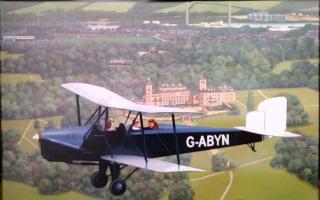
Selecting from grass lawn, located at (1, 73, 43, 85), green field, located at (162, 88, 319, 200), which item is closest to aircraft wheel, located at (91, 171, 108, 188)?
green field, located at (162, 88, 319, 200)

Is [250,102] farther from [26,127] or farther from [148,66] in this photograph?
[26,127]

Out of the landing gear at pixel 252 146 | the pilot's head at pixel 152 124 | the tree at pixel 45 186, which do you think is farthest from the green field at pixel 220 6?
the tree at pixel 45 186

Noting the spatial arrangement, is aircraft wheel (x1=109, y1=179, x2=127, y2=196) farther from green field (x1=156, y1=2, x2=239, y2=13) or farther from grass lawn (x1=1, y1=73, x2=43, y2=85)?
green field (x1=156, y1=2, x2=239, y2=13)

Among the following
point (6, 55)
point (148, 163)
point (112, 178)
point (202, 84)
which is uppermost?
point (6, 55)

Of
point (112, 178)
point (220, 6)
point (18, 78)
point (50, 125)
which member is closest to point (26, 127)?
point (50, 125)

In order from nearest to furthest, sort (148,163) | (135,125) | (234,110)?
(148,163) → (135,125) → (234,110)

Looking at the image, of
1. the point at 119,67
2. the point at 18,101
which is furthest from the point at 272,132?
the point at 18,101
